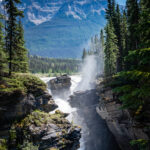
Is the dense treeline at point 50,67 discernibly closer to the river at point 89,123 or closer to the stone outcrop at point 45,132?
the river at point 89,123

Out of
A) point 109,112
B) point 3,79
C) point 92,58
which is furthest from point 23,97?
point 92,58

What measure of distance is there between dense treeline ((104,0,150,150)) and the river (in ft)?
36.7

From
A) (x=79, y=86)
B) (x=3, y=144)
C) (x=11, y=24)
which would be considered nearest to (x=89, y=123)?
(x=3, y=144)

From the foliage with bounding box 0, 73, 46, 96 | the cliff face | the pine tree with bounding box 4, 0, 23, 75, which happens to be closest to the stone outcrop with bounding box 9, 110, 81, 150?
the foliage with bounding box 0, 73, 46, 96

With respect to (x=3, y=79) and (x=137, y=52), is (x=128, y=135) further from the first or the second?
(x=3, y=79)

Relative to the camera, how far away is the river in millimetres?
27328

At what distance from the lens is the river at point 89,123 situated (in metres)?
27.3

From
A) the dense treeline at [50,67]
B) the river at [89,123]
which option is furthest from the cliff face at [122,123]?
the dense treeline at [50,67]

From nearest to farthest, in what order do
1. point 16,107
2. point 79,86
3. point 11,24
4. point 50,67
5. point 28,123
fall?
point 28,123 < point 16,107 < point 11,24 < point 79,86 < point 50,67

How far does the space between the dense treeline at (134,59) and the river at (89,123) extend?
11177 mm

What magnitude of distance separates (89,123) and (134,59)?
90.2 feet

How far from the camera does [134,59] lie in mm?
9344

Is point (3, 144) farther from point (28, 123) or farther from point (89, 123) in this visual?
point (89, 123)

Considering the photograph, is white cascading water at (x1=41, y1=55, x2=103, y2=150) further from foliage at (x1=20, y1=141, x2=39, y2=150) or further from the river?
foliage at (x1=20, y1=141, x2=39, y2=150)
